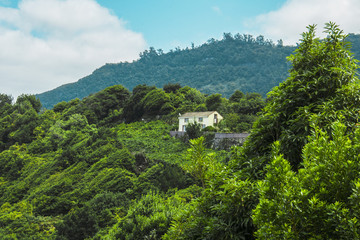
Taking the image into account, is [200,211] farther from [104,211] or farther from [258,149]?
[104,211]

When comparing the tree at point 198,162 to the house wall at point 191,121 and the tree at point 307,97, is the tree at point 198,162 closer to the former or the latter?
the tree at point 307,97

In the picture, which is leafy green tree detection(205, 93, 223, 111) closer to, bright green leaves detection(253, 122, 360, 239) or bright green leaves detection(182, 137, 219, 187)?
bright green leaves detection(182, 137, 219, 187)

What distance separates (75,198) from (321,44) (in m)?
23.7

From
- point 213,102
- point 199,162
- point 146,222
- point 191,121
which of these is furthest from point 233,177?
point 213,102

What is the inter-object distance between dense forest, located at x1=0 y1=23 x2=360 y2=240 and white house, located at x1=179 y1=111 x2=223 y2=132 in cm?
221

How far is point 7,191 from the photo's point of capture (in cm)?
3247

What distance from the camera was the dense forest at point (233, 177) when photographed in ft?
12.6

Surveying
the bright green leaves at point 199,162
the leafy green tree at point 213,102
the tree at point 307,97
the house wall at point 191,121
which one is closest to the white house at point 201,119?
the house wall at point 191,121

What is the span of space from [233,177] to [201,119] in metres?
35.1

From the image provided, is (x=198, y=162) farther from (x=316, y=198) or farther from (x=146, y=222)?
(x=146, y=222)

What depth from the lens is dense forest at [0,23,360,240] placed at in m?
3.85

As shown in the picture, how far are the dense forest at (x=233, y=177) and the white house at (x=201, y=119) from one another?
87.1 inches

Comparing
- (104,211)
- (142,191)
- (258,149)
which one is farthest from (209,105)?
(258,149)

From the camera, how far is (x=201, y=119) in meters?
40.8
